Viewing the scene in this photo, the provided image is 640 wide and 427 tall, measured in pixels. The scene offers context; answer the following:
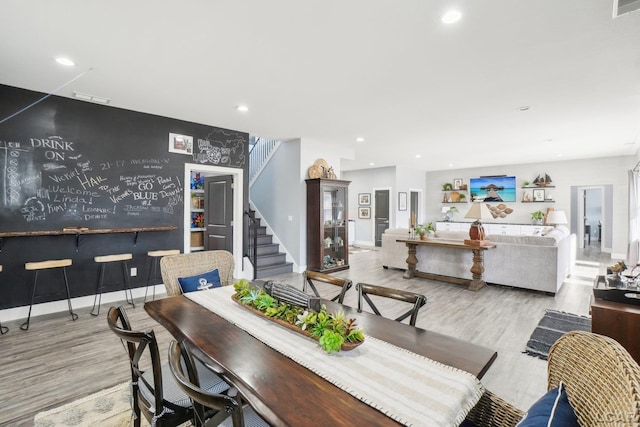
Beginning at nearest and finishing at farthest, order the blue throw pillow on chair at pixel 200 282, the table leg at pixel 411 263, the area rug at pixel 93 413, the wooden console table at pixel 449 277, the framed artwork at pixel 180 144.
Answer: the area rug at pixel 93 413 → the blue throw pillow on chair at pixel 200 282 → the framed artwork at pixel 180 144 → the wooden console table at pixel 449 277 → the table leg at pixel 411 263

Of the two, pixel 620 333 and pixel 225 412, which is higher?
pixel 225 412

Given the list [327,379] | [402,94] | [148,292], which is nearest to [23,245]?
[148,292]

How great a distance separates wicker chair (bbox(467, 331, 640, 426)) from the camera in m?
0.72

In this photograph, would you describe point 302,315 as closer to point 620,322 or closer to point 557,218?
point 620,322

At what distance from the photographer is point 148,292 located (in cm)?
475

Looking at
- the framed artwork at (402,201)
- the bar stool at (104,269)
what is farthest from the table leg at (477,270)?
the bar stool at (104,269)

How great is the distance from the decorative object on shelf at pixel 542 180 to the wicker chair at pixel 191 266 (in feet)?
32.8

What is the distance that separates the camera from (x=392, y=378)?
44.9 inches

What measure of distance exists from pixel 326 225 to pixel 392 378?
17.7 feet

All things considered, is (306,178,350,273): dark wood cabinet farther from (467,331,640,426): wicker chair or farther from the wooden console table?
(467,331,640,426): wicker chair

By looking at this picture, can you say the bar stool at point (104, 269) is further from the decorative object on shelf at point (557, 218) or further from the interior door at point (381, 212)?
the decorative object on shelf at point (557, 218)

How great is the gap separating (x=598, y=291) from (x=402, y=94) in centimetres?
283

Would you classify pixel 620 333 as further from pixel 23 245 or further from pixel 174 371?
pixel 23 245

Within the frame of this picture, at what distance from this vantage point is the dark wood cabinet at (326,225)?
20.4ft
